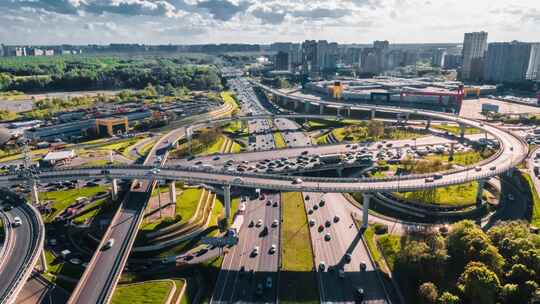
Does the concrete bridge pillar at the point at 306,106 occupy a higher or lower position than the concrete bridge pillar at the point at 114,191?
higher

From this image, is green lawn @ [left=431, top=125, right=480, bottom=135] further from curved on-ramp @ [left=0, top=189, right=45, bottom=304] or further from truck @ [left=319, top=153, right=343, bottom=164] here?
curved on-ramp @ [left=0, top=189, right=45, bottom=304]

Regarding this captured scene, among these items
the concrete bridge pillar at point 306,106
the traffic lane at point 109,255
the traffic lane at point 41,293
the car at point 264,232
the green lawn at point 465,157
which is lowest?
the traffic lane at point 41,293

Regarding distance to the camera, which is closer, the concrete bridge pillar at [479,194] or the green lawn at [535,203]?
the green lawn at [535,203]

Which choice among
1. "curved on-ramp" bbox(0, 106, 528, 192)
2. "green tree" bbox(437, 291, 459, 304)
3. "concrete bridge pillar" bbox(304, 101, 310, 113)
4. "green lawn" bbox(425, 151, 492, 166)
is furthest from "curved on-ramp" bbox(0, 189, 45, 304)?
"concrete bridge pillar" bbox(304, 101, 310, 113)

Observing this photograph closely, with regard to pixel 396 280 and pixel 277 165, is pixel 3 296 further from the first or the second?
pixel 277 165

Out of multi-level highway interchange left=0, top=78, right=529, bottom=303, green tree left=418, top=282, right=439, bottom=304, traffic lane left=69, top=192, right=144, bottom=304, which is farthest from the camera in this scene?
multi-level highway interchange left=0, top=78, right=529, bottom=303

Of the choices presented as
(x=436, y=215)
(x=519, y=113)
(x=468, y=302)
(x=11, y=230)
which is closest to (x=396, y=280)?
(x=468, y=302)

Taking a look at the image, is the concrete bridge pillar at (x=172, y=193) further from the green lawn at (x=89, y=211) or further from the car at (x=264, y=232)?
the car at (x=264, y=232)

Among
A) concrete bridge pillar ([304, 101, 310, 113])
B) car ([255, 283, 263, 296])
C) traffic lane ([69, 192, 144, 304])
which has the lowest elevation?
car ([255, 283, 263, 296])

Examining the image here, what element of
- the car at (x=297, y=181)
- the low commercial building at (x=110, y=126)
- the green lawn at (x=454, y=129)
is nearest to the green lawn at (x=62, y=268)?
the car at (x=297, y=181)
